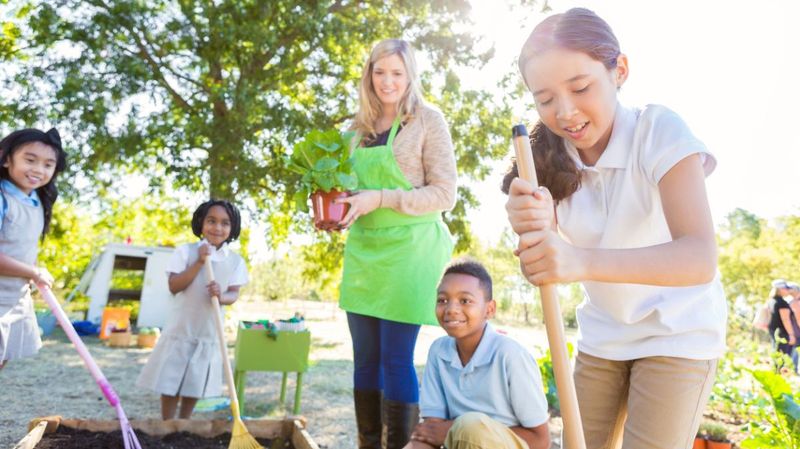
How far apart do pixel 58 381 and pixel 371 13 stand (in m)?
6.46

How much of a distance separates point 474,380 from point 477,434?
36 centimetres

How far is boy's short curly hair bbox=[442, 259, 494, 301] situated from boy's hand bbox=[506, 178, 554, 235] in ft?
4.16

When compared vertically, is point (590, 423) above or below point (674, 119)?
below

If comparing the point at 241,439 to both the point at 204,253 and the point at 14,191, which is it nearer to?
the point at 204,253

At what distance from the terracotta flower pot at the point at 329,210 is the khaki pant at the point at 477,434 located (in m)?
0.90

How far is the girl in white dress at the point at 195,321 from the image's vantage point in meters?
3.75

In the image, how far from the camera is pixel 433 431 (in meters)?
2.01

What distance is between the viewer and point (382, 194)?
2.37 metres

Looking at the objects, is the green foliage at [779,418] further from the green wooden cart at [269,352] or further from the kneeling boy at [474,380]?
the green wooden cart at [269,352]

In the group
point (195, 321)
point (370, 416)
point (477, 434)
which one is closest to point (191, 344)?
point (195, 321)

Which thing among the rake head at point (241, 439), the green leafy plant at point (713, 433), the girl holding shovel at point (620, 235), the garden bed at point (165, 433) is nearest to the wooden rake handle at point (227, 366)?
the rake head at point (241, 439)

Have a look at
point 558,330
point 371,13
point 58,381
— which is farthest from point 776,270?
point 558,330

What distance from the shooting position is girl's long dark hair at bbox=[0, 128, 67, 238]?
303 cm

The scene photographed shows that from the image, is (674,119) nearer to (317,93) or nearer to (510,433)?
(510,433)
